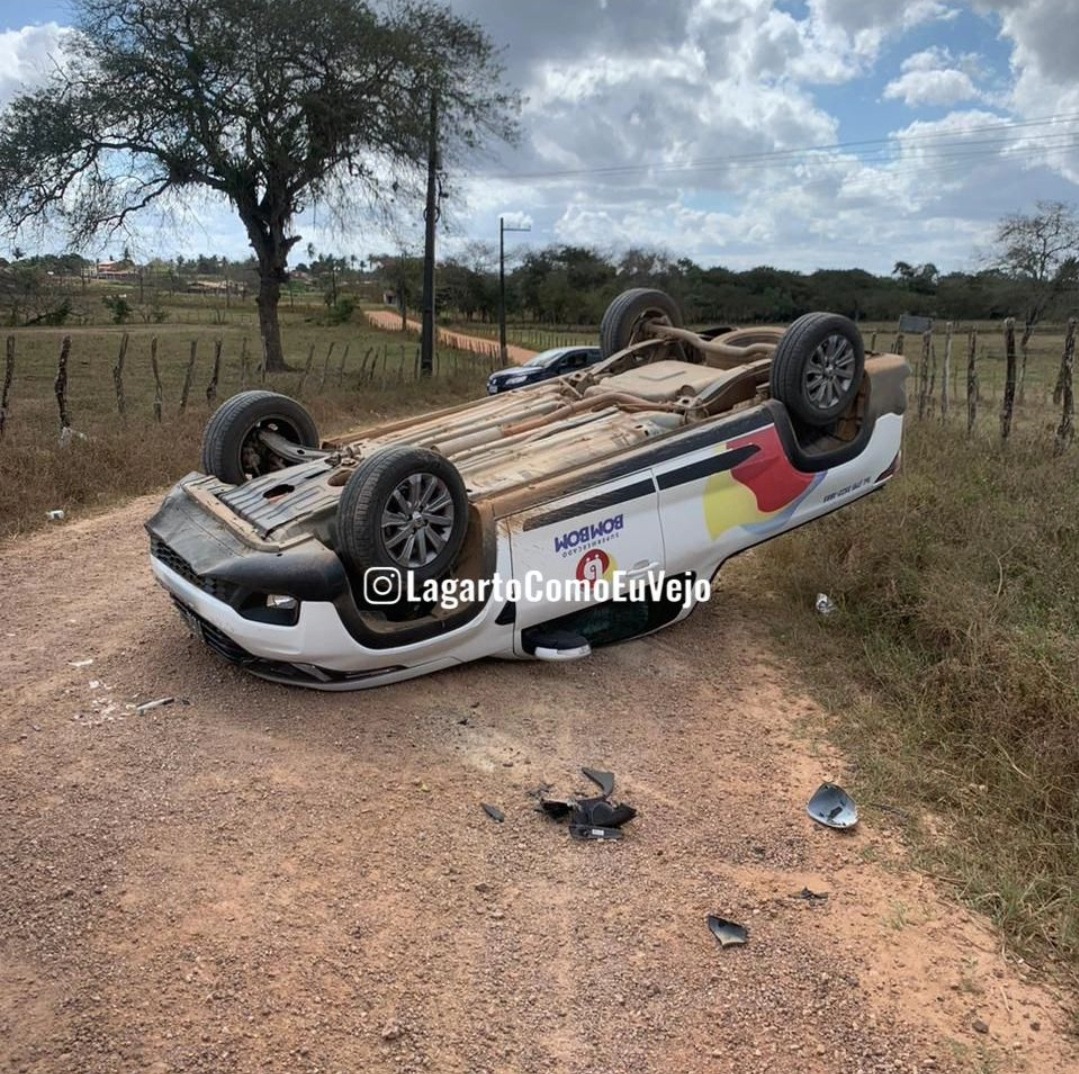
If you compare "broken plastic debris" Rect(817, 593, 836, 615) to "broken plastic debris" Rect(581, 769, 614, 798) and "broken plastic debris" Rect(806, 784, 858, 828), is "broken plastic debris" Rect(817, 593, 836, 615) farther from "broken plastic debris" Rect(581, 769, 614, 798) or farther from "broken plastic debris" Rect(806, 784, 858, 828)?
"broken plastic debris" Rect(581, 769, 614, 798)

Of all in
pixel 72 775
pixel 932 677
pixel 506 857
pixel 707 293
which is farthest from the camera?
pixel 707 293

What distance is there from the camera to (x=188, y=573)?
4.35m

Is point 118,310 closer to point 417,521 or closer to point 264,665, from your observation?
point 264,665

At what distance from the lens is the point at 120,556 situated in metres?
6.80

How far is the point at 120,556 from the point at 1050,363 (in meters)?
28.3

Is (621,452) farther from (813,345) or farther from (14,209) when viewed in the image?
(14,209)

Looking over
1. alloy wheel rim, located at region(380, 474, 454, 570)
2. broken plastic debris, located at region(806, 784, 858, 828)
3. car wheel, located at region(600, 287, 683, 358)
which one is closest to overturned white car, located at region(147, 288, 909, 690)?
alloy wheel rim, located at region(380, 474, 454, 570)

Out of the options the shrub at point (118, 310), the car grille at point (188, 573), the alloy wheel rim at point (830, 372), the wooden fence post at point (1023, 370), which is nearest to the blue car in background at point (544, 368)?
the wooden fence post at point (1023, 370)

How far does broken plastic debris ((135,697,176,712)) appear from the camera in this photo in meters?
4.19

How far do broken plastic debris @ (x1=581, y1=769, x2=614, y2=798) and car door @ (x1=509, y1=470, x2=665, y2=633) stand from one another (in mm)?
875

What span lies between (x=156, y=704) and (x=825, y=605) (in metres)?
3.92

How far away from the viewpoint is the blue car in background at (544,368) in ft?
52.6

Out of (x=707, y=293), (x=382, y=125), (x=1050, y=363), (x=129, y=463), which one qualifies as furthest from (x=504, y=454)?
(x=707, y=293)

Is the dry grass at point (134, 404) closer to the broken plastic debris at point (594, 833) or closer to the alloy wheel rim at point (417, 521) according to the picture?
the alloy wheel rim at point (417, 521)
